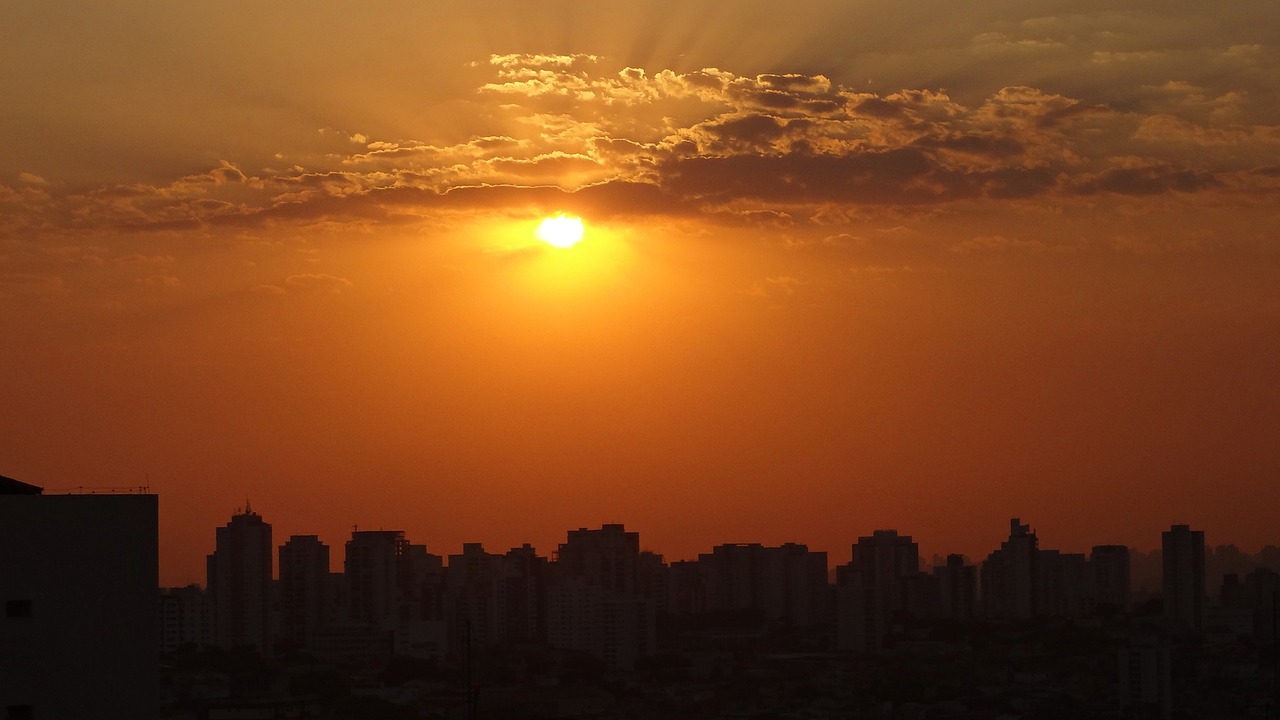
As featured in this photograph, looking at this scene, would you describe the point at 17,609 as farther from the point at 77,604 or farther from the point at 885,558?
the point at 885,558

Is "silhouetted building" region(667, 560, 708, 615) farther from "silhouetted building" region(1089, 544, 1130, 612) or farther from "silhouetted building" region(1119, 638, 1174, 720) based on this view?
"silhouetted building" region(1119, 638, 1174, 720)

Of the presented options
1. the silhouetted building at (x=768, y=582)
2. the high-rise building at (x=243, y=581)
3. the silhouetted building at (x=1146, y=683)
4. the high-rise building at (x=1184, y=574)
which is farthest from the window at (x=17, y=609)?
the silhouetted building at (x=768, y=582)

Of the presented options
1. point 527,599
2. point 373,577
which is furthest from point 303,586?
point 527,599

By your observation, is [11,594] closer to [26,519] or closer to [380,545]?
[26,519]

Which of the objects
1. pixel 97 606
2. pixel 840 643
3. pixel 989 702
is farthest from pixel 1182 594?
pixel 97 606

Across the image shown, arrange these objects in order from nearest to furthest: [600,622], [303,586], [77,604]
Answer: [77,604], [600,622], [303,586]

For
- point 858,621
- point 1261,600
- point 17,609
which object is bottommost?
point 858,621

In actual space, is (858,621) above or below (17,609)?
below
